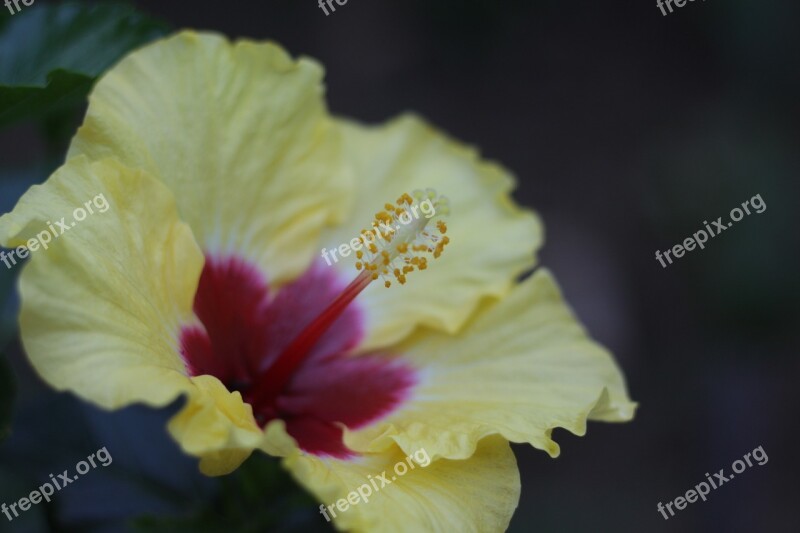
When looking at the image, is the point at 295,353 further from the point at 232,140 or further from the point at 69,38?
the point at 69,38

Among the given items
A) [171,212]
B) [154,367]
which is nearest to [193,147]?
[171,212]

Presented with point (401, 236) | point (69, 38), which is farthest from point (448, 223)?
point (69, 38)

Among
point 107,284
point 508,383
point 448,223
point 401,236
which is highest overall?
point 107,284

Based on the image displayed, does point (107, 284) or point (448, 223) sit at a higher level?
point (107, 284)

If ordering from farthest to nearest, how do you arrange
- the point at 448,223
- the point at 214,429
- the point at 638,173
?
the point at 638,173
the point at 448,223
the point at 214,429

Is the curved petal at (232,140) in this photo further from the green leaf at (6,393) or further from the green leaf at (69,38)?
the green leaf at (6,393)

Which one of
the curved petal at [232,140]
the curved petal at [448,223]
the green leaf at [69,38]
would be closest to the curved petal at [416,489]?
the curved petal at [448,223]
